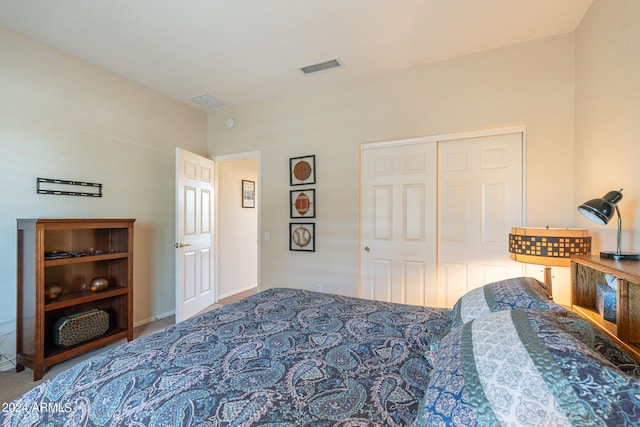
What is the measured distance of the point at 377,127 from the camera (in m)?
3.14

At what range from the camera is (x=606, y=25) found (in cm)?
183

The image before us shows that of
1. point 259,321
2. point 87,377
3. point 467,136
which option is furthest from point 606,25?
point 87,377

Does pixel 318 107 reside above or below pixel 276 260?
above

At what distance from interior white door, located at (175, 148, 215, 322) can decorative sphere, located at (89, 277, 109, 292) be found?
27.2 inches

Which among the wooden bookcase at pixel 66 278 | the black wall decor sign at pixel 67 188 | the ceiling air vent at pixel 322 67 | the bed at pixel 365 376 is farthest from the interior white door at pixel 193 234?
the bed at pixel 365 376

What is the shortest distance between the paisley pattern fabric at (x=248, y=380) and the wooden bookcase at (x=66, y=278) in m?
1.62

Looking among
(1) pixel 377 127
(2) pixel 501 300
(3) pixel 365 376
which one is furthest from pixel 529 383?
(1) pixel 377 127

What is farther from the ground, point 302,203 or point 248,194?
point 248,194

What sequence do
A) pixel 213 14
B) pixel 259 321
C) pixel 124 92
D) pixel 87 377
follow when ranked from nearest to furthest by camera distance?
pixel 87 377
pixel 259 321
pixel 213 14
pixel 124 92

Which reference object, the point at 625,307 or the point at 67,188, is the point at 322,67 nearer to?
the point at 67,188

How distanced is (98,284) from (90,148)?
53.1 inches

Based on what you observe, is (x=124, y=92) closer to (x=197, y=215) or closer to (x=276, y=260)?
(x=197, y=215)

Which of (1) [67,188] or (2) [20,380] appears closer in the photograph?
(2) [20,380]

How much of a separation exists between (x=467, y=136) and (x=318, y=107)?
166cm
